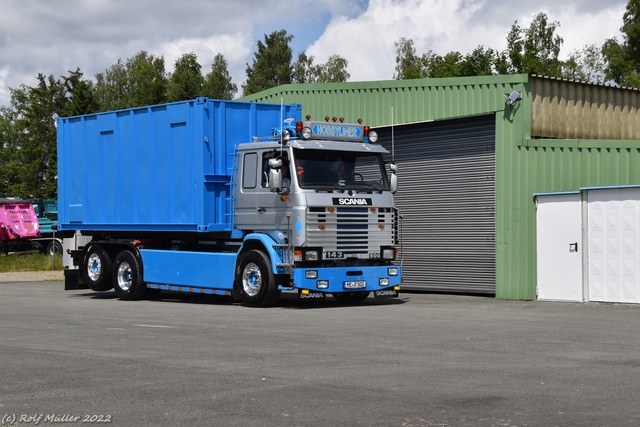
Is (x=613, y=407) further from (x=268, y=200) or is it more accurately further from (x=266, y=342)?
(x=268, y=200)

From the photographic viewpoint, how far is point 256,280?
19.8 m

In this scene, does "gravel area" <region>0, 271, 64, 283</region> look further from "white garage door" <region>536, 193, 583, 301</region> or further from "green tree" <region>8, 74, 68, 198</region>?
"green tree" <region>8, 74, 68, 198</region>

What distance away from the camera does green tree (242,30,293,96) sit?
89.9 metres

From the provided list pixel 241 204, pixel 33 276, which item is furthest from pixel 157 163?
pixel 33 276

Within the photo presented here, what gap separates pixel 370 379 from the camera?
32.3 feet

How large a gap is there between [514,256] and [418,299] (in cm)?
232

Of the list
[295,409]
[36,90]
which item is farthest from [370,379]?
[36,90]

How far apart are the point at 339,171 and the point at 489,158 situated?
5040 millimetres

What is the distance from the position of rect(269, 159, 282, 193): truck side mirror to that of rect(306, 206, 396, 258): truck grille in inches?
28.8

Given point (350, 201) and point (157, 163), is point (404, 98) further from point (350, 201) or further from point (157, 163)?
point (157, 163)

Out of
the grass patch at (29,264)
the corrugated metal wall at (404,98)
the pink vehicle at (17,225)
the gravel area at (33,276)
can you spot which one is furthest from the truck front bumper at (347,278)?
the pink vehicle at (17,225)

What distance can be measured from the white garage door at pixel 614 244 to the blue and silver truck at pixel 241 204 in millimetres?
3983

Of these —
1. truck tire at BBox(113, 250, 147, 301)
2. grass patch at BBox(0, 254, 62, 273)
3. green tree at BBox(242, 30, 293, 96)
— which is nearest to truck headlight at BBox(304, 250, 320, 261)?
truck tire at BBox(113, 250, 147, 301)

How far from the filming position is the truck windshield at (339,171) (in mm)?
19219
